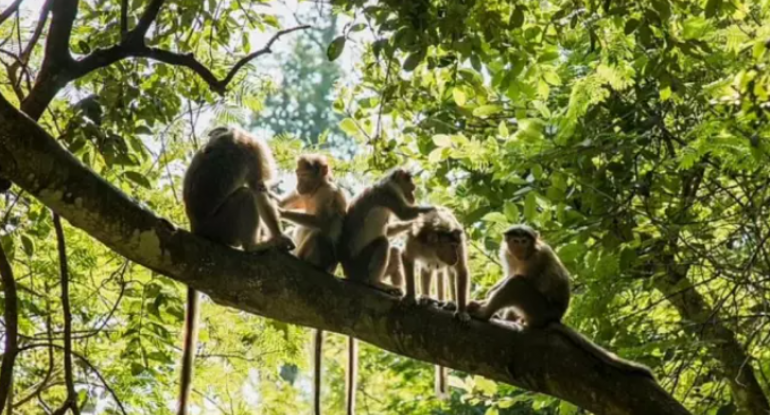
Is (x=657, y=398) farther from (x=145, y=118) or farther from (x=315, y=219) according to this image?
(x=145, y=118)

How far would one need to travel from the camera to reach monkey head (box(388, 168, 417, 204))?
6613mm

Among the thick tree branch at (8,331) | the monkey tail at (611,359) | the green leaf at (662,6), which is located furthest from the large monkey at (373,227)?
the green leaf at (662,6)

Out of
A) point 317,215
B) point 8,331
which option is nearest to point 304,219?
point 317,215

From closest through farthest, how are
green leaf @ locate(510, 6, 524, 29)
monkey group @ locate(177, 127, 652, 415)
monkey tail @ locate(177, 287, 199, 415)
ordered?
green leaf @ locate(510, 6, 524, 29)
monkey tail @ locate(177, 287, 199, 415)
monkey group @ locate(177, 127, 652, 415)

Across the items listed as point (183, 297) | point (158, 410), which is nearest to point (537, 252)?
point (183, 297)

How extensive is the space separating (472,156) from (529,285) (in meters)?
0.99

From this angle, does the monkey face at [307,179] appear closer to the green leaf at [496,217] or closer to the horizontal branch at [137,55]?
the green leaf at [496,217]

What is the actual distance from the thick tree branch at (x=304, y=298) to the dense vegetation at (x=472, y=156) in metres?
0.11

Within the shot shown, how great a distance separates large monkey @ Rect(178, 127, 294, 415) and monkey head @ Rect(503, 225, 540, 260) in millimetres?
1425

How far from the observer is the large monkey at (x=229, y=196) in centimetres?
577

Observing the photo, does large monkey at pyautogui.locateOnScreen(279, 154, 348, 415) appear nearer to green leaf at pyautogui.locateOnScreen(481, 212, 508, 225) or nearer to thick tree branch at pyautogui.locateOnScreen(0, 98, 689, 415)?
green leaf at pyautogui.locateOnScreen(481, 212, 508, 225)

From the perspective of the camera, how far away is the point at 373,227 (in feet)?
21.3

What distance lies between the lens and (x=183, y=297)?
7484mm

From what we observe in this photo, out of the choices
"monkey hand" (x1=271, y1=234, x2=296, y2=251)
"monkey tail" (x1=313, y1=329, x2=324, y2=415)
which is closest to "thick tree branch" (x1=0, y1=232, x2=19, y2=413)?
Answer: "monkey hand" (x1=271, y1=234, x2=296, y2=251)
